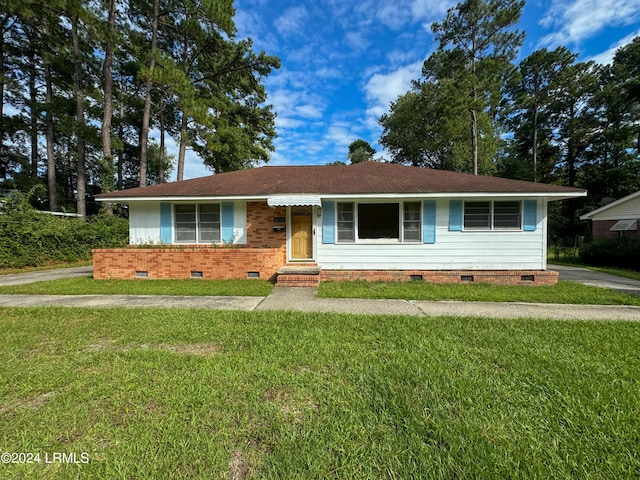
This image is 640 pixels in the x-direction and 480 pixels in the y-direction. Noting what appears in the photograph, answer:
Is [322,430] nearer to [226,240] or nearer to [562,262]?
[226,240]

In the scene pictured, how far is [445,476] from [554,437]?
114 centimetres

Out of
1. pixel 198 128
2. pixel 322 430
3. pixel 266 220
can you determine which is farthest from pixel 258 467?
pixel 198 128

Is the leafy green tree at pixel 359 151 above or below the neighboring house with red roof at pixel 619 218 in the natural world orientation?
above

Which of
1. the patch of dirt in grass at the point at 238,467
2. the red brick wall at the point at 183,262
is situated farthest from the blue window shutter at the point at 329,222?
the patch of dirt in grass at the point at 238,467

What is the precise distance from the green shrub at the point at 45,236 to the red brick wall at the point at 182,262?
18.2 ft

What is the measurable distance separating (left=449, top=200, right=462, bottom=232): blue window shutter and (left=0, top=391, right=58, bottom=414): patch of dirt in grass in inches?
406

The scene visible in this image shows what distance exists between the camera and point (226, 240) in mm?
10203

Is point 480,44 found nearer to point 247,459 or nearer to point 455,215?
point 455,215

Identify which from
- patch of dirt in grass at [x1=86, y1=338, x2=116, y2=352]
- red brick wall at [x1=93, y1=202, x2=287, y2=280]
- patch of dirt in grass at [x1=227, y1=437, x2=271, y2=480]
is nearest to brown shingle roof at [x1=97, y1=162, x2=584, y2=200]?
red brick wall at [x1=93, y1=202, x2=287, y2=280]

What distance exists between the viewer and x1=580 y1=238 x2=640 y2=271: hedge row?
1261 centimetres

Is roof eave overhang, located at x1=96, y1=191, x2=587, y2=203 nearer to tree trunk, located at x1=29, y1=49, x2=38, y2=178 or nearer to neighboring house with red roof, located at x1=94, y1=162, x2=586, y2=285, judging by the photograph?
neighboring house with red roof, located at x1=94, y1=162, x2=586, y2=285

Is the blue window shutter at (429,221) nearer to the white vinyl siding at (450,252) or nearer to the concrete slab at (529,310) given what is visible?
the white vinyl siding at (450,252)

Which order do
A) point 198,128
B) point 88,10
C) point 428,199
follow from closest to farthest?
point 428,199
point 88,10
point 198,128

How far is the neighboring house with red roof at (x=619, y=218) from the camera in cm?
1546
